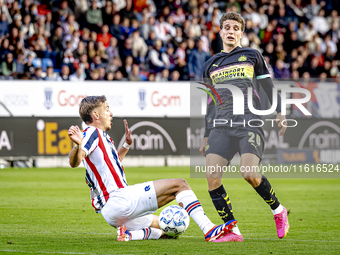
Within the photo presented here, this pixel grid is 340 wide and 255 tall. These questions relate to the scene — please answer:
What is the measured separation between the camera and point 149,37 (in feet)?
64.0

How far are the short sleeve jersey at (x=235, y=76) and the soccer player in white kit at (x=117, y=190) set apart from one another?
0.96m

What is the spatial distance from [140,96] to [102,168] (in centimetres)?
1173

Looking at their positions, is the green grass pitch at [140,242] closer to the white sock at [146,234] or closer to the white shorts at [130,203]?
the white sock at [146,234]

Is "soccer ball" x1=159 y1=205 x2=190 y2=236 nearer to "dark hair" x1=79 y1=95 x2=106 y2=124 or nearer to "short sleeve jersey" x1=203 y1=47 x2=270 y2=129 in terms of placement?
"short sleeve jersey" x1=203 y1=47 x2=270 y2=129

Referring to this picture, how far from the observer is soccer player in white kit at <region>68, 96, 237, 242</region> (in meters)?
5.51

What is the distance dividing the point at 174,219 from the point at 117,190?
70 centimetres

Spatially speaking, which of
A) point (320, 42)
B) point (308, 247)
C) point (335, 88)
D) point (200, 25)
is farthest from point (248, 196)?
point (320, 42)

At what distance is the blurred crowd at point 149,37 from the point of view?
17.4 meters

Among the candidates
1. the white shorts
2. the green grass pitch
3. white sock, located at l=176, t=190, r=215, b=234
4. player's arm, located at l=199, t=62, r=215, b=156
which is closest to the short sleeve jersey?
player's arm, located at l=199, t=62, r=215, b=156

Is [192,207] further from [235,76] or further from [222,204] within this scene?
[235,76]

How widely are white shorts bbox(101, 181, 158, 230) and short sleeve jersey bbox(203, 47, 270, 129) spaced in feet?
3.68

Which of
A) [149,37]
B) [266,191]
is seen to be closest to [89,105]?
[266,191]

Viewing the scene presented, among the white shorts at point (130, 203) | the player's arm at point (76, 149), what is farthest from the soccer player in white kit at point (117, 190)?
the player's arm at point (76, 149)

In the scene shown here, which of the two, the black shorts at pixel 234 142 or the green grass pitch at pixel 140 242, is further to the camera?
the black shorts at pixel 234 142
